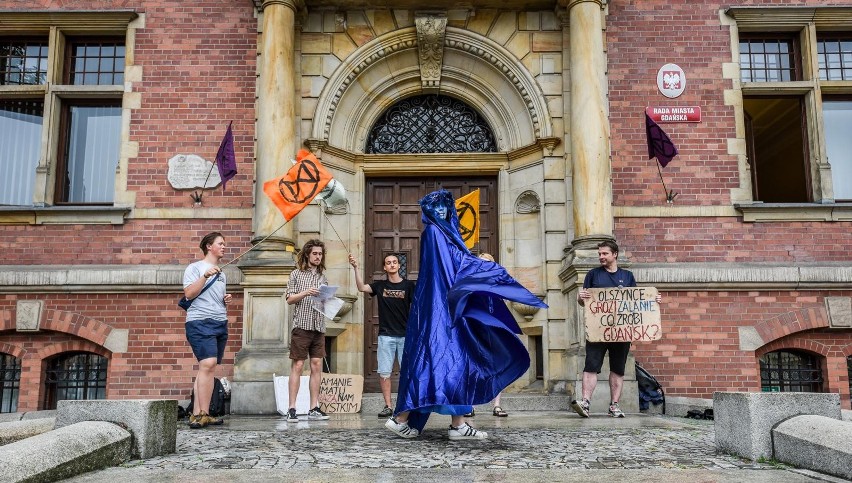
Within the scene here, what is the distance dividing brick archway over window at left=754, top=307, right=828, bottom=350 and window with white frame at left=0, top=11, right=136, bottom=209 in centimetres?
903

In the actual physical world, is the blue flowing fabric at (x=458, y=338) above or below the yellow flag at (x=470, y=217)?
below

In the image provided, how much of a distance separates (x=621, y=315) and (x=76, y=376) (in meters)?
7.26

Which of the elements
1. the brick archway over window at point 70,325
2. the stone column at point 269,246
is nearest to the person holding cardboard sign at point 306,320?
the stone column at point 269,246

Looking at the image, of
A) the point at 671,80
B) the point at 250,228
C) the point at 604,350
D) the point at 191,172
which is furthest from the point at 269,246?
the point at 671,80

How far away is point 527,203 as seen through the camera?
37.4 ft

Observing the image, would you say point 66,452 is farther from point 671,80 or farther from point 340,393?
point 671,80

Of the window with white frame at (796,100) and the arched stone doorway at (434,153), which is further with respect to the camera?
the window with white frame at (796,100)

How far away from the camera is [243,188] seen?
11.0 metres

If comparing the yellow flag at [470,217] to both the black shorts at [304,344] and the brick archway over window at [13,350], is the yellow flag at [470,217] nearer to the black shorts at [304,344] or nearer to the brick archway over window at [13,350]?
the black shorts at [304,344]

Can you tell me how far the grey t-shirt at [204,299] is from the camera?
708 centimetres

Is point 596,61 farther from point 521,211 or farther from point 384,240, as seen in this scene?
point 384,240

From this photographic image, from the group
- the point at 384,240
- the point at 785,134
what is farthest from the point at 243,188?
the point at 785,134

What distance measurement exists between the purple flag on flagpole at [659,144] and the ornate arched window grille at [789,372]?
9.78 ft

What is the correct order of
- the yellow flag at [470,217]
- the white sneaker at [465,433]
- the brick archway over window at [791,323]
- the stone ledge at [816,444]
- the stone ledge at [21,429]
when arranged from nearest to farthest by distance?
the stone ledge at [816,444] < the stone ledge at [21,429] < the white sneaker at [465,433] < the yellow flag at [470,217] < the brick archway over window at [791,323]
